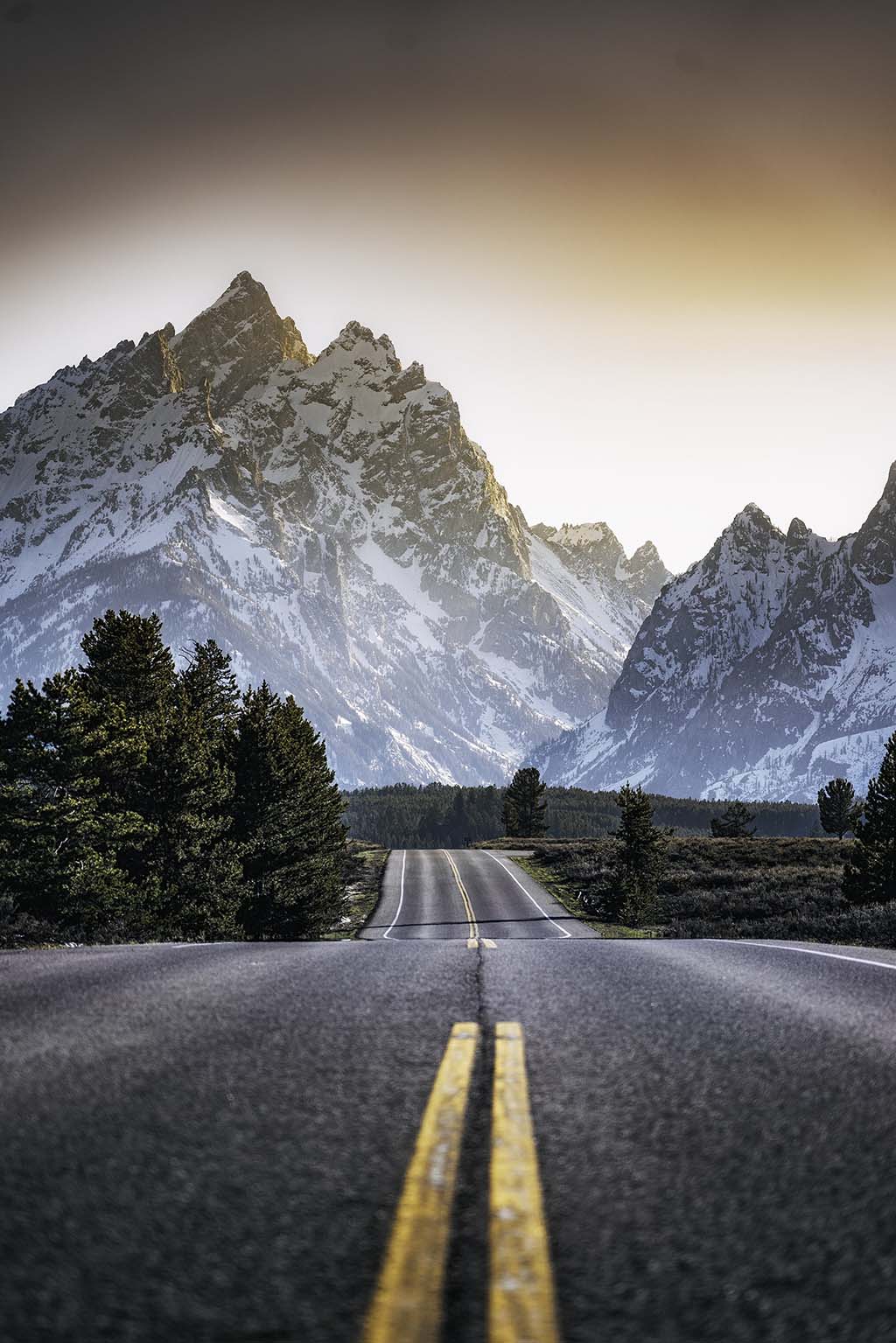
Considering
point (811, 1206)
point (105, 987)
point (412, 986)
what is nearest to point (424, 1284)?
point (811, 1206)

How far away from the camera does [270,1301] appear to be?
171 cm

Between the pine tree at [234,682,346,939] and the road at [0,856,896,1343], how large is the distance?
2873 cm

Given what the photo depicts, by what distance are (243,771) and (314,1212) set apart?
116 ft

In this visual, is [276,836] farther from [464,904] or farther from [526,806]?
[526,806]

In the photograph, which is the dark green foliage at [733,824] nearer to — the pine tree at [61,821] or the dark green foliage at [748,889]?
the dark green foliage at [748,889]

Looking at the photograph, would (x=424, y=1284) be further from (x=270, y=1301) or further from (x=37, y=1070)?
(x=37, y=1070)

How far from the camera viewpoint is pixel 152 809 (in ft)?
96.3

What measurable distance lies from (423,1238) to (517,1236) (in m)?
0.21

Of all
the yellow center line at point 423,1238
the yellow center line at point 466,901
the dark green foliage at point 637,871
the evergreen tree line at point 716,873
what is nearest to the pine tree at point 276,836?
the yellow center line at point 466,901

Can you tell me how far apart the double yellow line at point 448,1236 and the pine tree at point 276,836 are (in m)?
30.3

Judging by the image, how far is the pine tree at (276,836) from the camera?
117ft

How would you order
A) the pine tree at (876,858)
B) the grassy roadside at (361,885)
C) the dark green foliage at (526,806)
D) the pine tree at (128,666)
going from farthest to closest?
the dark green foliage at (526,806) < the grassy roadside at (361,885) < the pine tree at (128,666) < the pine tree at (876,858)

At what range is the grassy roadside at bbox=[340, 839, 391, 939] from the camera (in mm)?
48312

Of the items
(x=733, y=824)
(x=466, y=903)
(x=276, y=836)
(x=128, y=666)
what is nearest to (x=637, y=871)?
(x=466, y=903)
